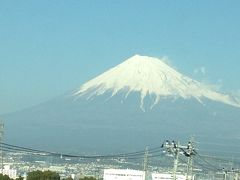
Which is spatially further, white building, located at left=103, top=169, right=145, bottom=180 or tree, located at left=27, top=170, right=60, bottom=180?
white building, located at left=103, top=169, right=145, bottom=180

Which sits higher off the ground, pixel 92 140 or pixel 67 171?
pixel 92 140

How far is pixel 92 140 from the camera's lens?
165m

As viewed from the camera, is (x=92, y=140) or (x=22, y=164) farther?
(x=92, y=140)

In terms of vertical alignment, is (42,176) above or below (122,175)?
below

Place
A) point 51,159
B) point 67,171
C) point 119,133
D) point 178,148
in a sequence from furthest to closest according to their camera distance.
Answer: point 119,133
point 51,159
point 67,171
point 178,148

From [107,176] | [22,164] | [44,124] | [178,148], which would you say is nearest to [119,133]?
[44,124]

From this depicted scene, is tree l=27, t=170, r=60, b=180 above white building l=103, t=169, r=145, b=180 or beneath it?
beneath

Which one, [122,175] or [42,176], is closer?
[42,176]

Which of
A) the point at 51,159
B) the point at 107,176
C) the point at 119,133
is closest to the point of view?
the point at 107,176

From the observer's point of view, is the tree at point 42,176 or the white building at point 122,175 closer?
the tree at point 42,176

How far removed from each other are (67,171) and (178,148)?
60.1m

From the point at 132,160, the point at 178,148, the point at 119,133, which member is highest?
the point at 119,133

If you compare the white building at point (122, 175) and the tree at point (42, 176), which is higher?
the white building at point (122, 175)

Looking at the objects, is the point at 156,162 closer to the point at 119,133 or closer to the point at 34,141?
the point at 34,141
